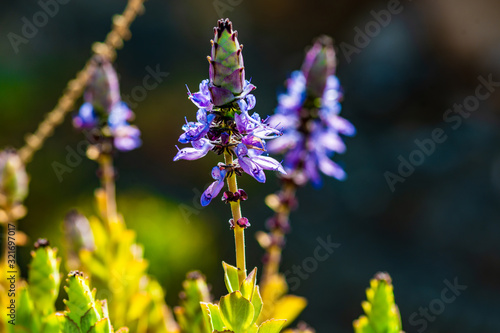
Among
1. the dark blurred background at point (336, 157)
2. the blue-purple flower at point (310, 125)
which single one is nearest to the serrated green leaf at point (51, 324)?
the blue-purple flower at point (310, 125)

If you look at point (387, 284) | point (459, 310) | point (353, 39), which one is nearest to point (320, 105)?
point (387, 284)

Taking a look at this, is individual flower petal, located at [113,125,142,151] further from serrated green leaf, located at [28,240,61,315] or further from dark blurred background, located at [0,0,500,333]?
dark blurred background, located at [0,0,500,333]

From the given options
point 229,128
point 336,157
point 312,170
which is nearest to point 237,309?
point 229,128

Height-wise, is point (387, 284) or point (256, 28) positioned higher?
point (256, 28)

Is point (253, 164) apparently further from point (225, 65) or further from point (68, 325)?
point (68, 325)

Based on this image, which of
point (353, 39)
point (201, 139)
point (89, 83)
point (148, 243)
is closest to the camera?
point (201, 139)

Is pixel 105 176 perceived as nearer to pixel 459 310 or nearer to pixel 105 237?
pixel 105 237
